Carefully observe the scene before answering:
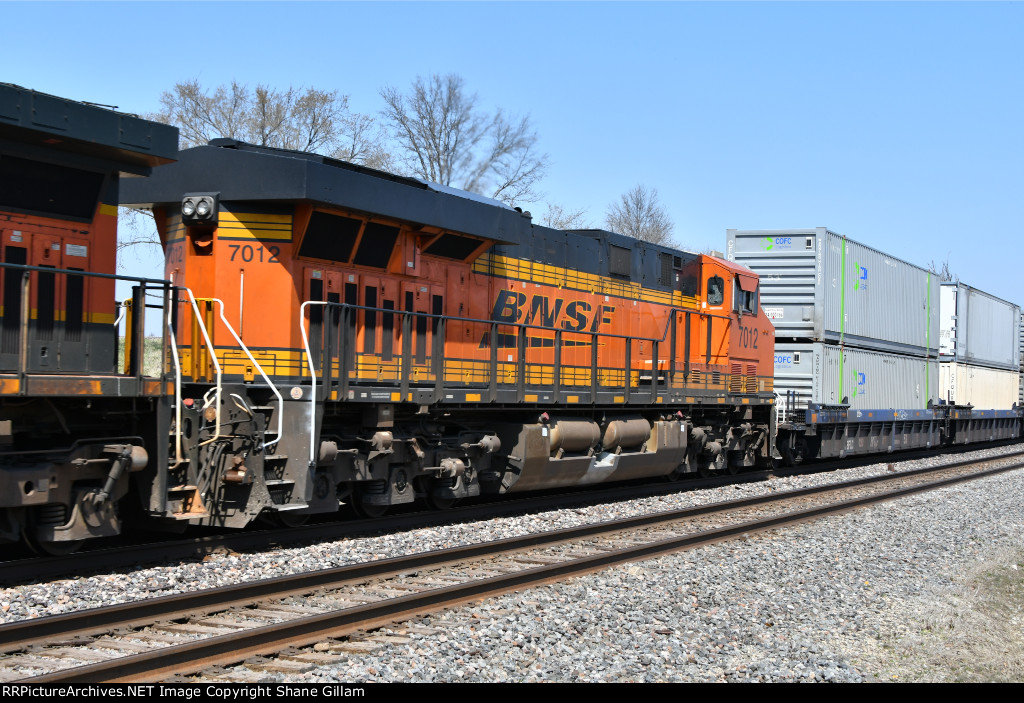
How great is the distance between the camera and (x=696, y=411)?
49.9ft

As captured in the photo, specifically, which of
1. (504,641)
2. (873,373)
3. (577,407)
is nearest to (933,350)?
(873,373)

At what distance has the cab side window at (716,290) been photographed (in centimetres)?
1562

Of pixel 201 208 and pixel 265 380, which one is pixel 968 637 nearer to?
pixel 265 380

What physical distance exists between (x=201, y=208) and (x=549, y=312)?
5.47 m

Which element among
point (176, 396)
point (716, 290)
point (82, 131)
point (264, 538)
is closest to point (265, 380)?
point (176, 396)

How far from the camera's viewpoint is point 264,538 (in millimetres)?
8656

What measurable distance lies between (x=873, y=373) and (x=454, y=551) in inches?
598

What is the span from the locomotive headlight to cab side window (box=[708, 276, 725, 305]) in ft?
30.2

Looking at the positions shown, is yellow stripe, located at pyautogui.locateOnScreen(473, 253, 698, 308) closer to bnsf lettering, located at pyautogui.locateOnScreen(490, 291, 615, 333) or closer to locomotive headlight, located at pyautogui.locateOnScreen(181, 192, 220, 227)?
bnsf lettering, located at pyautogui.locateOnScreen(490, 291, 615, 333)

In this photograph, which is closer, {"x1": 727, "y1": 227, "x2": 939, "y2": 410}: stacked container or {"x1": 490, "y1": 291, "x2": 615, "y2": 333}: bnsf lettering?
{"x1": 490, "y1": 291, "x2": 615, "y2": 333}: bnsf lettering

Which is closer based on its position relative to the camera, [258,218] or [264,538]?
[264,538]

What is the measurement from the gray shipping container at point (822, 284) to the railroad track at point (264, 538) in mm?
6437

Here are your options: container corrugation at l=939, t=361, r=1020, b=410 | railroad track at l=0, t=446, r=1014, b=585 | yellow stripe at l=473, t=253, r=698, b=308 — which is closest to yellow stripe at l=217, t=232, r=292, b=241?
railroad track at l=0, t=446, r=1014, b=585

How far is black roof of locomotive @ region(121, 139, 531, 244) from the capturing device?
8.89 m
